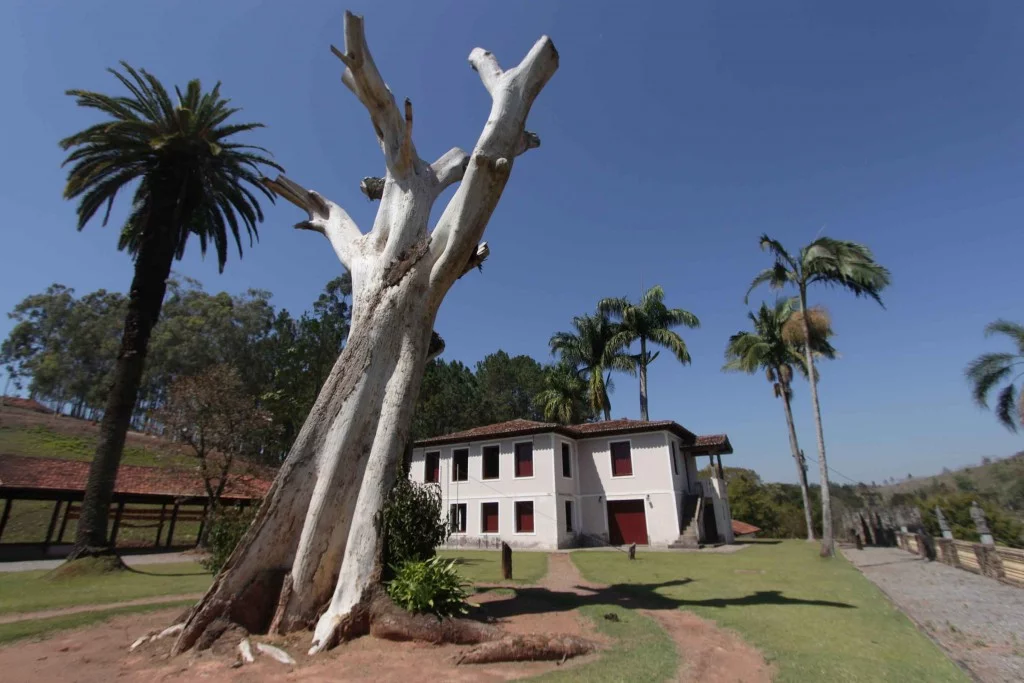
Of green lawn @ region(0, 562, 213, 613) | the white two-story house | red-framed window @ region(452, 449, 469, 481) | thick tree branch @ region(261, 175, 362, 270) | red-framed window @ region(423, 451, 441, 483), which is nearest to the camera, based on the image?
green lawn @ region(0, 562, 213, 613)

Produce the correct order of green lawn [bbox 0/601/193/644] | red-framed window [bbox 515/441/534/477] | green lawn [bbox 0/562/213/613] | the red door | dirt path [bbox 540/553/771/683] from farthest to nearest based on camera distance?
red-framed window [bbox 515/441/534/477]
the red door
green lawn [bbox 0/562/213/613]
green lawn [bbox 0/601/193/644]
dirt path [bbox 540/553/771/683]

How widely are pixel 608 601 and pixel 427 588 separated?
15.3ft

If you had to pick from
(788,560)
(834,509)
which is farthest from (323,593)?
(834,509)

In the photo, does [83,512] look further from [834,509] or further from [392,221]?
[834,509]

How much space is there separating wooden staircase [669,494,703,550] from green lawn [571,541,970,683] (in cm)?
589

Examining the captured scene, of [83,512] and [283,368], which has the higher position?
[283,368]

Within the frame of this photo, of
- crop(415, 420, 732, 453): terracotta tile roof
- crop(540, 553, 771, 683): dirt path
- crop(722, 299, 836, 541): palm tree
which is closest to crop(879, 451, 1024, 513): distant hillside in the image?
crop(722, 299, 836, 541): palm tree

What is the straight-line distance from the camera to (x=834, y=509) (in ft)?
118

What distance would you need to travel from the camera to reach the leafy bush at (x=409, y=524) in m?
6.88

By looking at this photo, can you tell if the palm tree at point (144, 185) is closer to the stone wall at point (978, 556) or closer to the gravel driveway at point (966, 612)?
the gravel driveway at point (966, 612)

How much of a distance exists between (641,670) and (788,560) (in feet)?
48.2

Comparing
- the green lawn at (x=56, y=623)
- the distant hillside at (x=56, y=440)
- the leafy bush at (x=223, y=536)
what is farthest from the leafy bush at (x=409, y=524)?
the distant hillside at (x=56, y=440)

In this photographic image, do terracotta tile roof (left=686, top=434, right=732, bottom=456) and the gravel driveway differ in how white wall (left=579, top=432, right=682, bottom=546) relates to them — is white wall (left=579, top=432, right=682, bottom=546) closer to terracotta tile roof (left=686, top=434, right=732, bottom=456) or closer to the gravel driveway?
terracotta tile roof (left=686, top=434, right=732, bottom=456)

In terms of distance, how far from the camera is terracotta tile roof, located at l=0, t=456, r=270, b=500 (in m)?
19.6
